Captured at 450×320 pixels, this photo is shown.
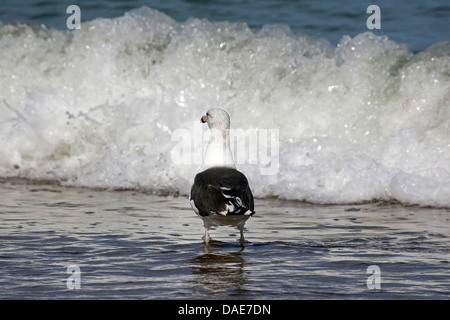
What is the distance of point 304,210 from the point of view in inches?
326

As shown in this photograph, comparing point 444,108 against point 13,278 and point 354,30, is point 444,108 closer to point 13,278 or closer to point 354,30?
point 354,30

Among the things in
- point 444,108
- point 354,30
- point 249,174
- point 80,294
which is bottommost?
point 80,294

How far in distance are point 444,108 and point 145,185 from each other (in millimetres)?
3348

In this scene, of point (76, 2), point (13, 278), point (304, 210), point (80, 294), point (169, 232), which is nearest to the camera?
point (80, 294)

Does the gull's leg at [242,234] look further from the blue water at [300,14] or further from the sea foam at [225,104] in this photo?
the blue water at [300,14]

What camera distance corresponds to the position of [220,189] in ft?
21.0

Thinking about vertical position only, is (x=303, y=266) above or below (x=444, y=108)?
below

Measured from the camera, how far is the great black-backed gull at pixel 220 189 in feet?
20.8

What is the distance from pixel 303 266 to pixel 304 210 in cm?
224

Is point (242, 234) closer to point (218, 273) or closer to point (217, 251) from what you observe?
point (217, 251)

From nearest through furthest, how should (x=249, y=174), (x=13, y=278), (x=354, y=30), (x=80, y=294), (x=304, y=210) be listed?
(x=80, y=294) < (x=13, y=278) < (x=304, y=210) < (x=249, y=174) < (x=354, y=30)

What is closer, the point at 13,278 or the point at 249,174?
the point at 13,278

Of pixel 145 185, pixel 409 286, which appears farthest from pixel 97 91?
pixel 409 286

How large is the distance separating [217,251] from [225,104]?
459 cm
